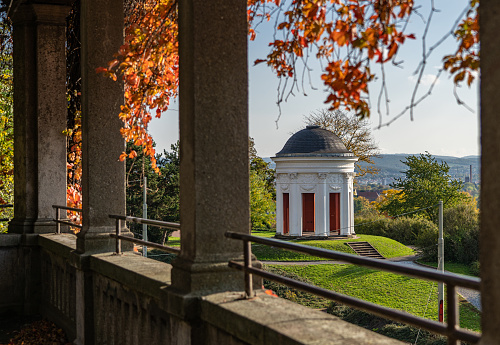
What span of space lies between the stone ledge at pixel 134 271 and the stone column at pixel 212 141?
1.27 ft

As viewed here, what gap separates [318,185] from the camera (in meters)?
37.0

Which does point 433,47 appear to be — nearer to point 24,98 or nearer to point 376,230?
point 24,98

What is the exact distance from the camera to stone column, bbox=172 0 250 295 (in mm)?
3121

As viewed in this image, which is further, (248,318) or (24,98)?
(24,98)

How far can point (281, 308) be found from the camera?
2764 millimetres

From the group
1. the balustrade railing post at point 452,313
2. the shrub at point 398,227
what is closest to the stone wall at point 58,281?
the balustrade railing post at point 452,313

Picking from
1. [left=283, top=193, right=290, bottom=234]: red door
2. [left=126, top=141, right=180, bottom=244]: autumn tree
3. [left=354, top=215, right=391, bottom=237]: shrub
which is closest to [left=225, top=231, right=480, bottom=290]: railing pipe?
[left=283, top=193, right=290, bottom=234]: red door

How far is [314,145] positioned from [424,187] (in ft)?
45.0

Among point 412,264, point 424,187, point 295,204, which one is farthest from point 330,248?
point 424,187

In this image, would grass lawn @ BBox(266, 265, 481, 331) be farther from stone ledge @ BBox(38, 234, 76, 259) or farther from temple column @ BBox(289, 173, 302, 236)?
stone ledge @ BBox(38, 234, 76, 259)

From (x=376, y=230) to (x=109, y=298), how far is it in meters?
38.6

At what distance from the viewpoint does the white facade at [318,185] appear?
36.8 metres

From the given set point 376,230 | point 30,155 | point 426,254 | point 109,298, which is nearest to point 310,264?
point 426,254

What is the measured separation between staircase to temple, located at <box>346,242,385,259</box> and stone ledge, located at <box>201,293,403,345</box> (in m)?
30.7
